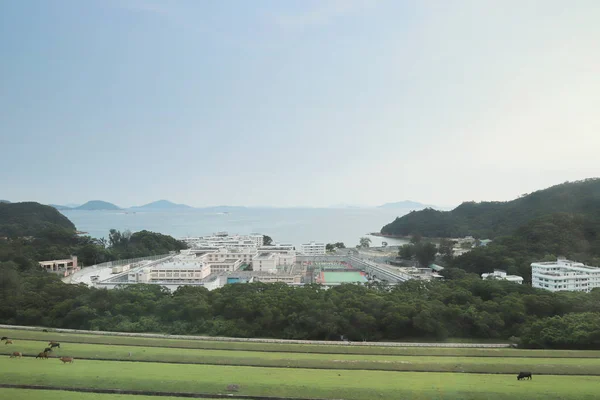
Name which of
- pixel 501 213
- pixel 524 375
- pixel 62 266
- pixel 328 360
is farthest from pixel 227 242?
pixel 524 375

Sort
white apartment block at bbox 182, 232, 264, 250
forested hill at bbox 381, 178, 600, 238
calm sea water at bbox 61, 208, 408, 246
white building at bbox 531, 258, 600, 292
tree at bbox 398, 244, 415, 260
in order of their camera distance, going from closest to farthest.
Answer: white building at bbox 531, 258, 600, 292 < tree at bbox 398, 244, 415, 260 < forested hill at bbox 381, 178, 600, 238 < white apartment block at bbox 182, 232, 264, 250 < calm sea water at bbox 61, 208, 408, 246

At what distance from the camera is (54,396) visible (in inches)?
206

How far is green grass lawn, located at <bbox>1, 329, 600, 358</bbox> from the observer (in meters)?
8.45

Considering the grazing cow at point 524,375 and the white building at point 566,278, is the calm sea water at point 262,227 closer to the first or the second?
the white building at point 566,278

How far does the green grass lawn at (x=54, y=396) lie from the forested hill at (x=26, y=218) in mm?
34945

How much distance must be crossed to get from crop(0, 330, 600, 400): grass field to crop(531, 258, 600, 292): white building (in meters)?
10.1

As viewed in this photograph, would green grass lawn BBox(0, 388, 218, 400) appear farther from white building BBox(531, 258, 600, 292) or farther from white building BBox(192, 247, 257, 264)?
white building BBox(192, 247, 257, 264)

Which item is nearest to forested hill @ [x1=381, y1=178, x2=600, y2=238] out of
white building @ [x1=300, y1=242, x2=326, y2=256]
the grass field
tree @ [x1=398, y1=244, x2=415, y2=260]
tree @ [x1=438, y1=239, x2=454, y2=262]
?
tree @ [x1=438, y1=239, x2=454, y2=262]

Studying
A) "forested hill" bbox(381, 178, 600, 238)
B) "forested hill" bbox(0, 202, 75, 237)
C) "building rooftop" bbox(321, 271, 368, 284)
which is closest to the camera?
"building rooftop" bbox(321, 271, 368, 284)

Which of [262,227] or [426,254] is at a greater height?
[262,227]

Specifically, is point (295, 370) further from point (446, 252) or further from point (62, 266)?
point (62, 266)

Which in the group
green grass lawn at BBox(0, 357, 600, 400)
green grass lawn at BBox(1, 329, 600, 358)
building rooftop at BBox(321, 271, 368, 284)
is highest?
green grass lawn at BBox(0, 357, 600, 400)

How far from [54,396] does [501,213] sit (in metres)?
48.8

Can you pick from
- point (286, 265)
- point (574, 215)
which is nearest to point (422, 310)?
point (286, 265)
